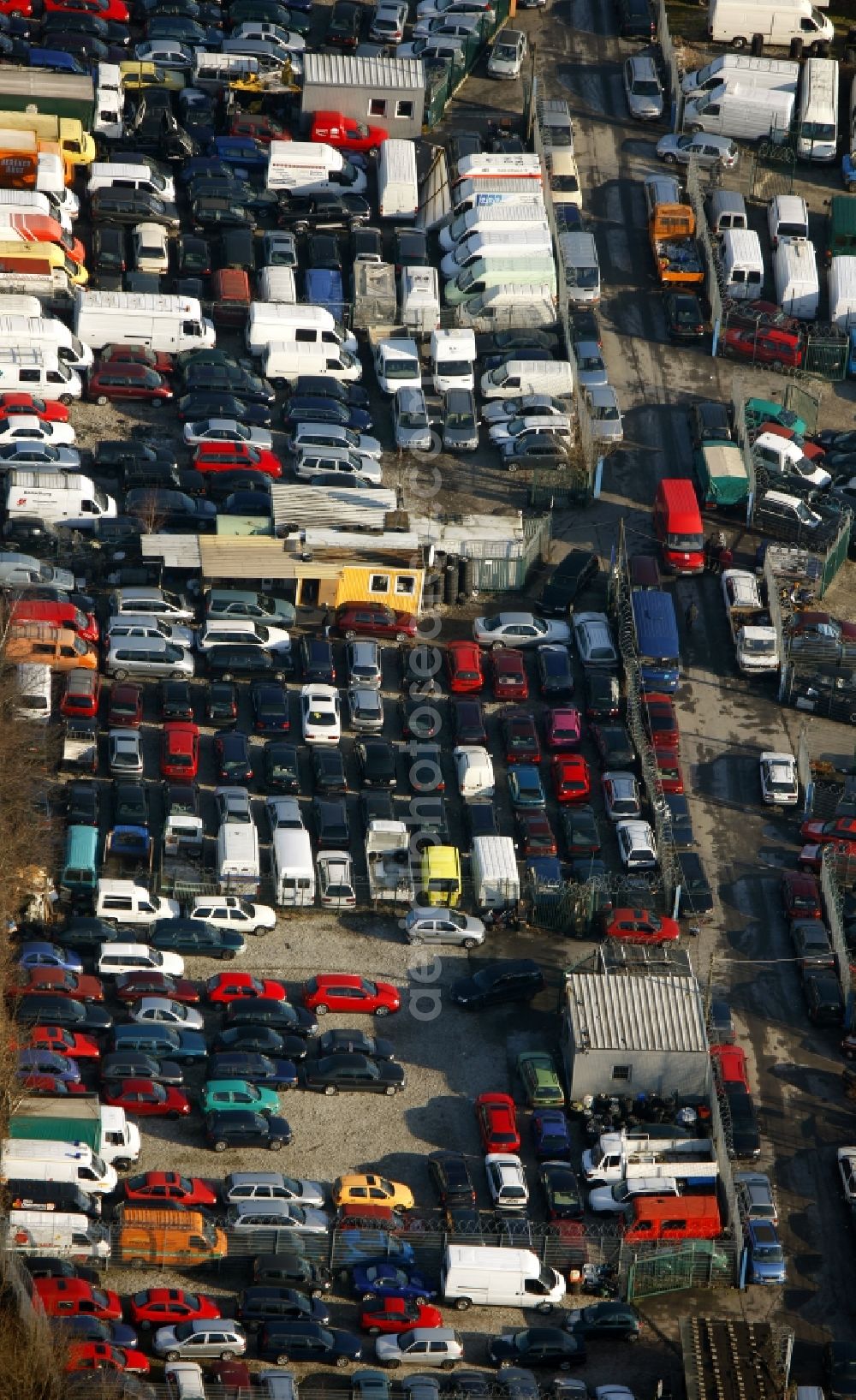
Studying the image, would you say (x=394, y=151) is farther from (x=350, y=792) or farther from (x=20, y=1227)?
(x=20, y=1227)

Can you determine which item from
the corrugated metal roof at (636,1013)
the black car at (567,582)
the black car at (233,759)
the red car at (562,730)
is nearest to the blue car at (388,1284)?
the corrugated metal roof at (636,1013)

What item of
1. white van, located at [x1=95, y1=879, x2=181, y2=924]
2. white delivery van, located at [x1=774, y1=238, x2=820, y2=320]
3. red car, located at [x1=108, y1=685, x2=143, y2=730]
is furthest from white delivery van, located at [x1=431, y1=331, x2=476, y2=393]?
white van, located at [x1=95, y1=879, x2=181, y2=924]

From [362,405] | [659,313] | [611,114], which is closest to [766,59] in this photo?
[611,114]

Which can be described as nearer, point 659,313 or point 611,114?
point 659,313


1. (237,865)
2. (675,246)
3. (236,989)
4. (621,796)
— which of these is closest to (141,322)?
(675,246)

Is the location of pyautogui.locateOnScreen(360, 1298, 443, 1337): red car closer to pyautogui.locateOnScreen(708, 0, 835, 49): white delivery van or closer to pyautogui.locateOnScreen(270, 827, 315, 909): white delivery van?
pyautogui.locateOnScreen(270, 827, 315, 909): white delivery van

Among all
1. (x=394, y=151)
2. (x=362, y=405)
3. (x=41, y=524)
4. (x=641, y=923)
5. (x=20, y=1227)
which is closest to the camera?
(x=20, y=1227)
